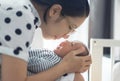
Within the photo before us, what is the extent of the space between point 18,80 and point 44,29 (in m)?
0.24

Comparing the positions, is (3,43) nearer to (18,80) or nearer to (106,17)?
(18,80)

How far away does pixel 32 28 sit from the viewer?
2.43 ft

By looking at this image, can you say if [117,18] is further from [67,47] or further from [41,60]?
[41,60]

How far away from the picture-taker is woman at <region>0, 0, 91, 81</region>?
28.2 inches

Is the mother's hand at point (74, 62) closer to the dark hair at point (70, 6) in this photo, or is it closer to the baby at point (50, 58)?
the baby at point (50, 58)

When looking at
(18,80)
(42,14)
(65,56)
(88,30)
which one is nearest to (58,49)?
(65,56)

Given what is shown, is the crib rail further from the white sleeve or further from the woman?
the white sleeve

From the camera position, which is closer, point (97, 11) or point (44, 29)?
point (44, 29)

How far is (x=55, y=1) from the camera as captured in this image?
82 cm

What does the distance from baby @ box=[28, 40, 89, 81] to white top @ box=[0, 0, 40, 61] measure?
148 millimetres

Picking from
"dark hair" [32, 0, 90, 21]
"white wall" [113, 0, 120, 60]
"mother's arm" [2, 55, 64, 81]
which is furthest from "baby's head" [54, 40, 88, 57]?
"white wall" [113, 0, 120, 60]

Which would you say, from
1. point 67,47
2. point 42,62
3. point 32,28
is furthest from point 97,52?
point 32,28

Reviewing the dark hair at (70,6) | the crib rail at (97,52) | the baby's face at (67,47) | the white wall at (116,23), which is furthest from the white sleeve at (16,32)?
the white wall at (116,23)

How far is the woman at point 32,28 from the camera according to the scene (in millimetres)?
717
